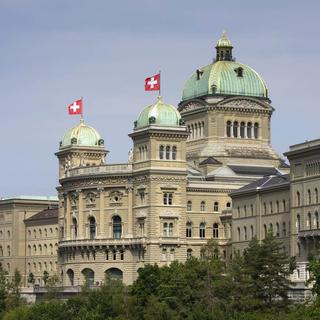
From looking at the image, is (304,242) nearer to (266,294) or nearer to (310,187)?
(310,187)

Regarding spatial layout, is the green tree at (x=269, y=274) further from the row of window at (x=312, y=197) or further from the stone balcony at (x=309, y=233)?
the row of window at (x=312, y=197)

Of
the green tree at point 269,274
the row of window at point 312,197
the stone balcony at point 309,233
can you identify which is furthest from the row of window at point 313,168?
the green tree at point 269,274

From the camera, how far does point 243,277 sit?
16800cm

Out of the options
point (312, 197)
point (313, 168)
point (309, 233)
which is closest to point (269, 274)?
point (309, 233)

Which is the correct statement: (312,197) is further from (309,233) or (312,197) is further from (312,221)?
(309,233)

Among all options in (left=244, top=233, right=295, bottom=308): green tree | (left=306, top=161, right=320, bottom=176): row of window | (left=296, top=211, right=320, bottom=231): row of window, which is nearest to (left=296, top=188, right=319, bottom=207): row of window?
(left=296, top=211, right=320, bottom=231): row of window

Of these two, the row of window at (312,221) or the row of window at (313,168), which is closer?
the row of window at (313,168)

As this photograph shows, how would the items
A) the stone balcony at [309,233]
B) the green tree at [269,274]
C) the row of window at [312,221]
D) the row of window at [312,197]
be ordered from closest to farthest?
the green tree at [269,274], the stone balcony at [309,233], the row of window at [312,197], the row of window at [312,221]

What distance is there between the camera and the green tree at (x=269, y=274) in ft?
545

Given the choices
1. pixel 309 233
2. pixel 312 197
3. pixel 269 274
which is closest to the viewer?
pixel 269 274

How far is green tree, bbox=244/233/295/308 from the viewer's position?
166 meters

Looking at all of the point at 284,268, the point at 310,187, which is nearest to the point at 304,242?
the point at 310,187

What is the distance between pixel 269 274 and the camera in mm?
168375

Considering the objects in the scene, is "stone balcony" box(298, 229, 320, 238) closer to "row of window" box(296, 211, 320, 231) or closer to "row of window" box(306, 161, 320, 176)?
"row of window" box(296, 211, 320, 231)
